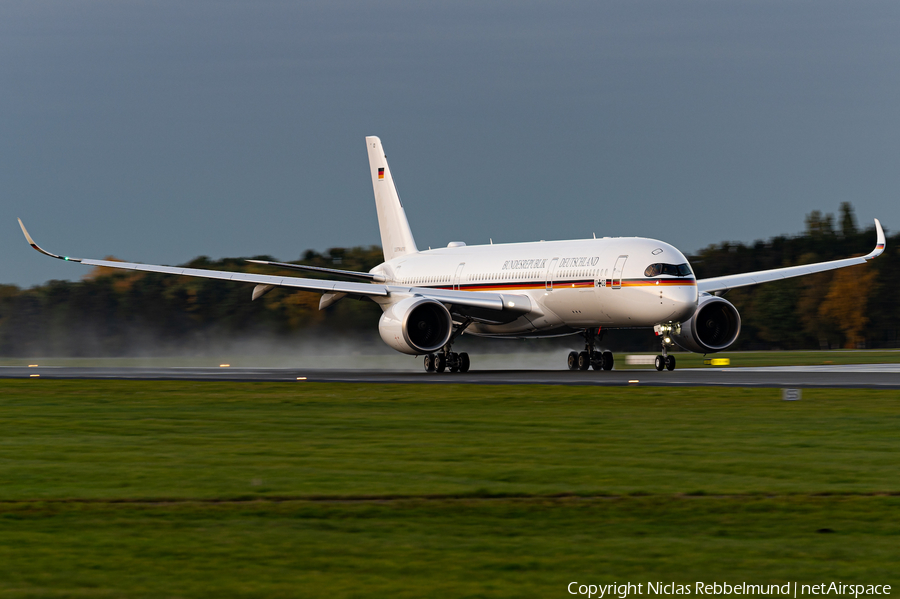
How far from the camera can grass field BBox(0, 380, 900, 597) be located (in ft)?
23.7

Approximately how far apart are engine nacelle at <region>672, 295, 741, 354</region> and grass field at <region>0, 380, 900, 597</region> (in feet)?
58.7

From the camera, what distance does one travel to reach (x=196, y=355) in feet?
189

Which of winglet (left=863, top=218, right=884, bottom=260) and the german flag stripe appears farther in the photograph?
winglet (left=863, top=218, right=884, bottom=260)

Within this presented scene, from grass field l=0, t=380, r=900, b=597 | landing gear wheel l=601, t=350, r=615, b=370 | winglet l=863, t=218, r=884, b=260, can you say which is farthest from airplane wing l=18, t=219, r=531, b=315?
grass field l=0, t=380, r=900, b=597

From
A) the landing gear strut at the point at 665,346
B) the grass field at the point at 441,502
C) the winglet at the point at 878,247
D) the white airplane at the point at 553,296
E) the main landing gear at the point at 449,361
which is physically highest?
the winglet at the point at 878,247

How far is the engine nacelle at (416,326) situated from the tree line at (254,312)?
327 inches

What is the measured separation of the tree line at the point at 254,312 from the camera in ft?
181

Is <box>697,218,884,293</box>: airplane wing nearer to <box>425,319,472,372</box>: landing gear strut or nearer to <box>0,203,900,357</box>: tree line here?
<box>425,319,472,372</box>: landing gear strut

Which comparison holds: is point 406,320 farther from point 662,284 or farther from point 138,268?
point 138,268

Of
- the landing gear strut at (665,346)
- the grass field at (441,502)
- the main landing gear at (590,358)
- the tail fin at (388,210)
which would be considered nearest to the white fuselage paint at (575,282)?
the landing gear strut at (665,346)

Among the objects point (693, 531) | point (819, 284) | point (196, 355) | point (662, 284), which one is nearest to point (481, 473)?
point (693, 531)

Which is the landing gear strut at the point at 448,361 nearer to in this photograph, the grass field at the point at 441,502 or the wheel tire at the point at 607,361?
the wheel tire at the point at 607,361

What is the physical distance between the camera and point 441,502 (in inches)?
392

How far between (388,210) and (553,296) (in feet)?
48.6
